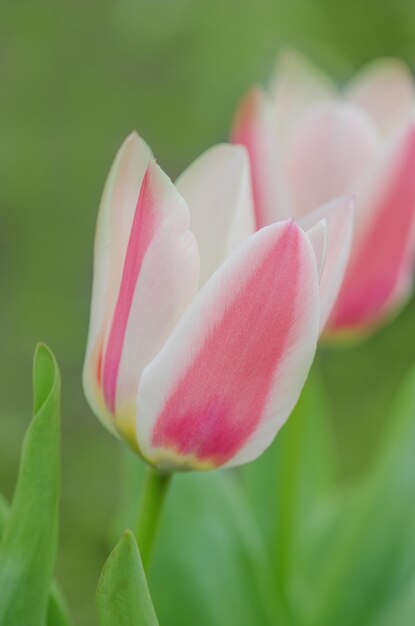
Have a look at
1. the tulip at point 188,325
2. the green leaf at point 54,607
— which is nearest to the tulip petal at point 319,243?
the tulip at point 188,325

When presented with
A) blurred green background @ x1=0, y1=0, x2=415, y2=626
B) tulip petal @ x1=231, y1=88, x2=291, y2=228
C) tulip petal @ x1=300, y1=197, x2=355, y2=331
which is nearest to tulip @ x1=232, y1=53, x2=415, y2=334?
tulip petal @ x1=231, y1=88, x2=291, y2=228

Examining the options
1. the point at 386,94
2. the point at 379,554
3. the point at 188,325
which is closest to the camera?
the point at 188,325

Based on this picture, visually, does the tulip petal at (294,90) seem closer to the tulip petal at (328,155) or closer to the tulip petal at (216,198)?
the tulip petal at (328,155)

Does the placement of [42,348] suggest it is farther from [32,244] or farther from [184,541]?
[32,244]

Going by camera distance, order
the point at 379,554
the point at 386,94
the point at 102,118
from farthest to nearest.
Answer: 1. the point at 102,118
2. the point at 386,94
3. the point at 379,554

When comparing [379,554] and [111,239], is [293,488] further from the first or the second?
[111,239]

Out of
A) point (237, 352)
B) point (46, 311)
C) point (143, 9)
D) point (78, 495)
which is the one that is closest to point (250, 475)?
point (237, 352)

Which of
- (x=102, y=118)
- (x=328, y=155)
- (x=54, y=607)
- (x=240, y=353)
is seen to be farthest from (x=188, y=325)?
(x=102, y=118)
